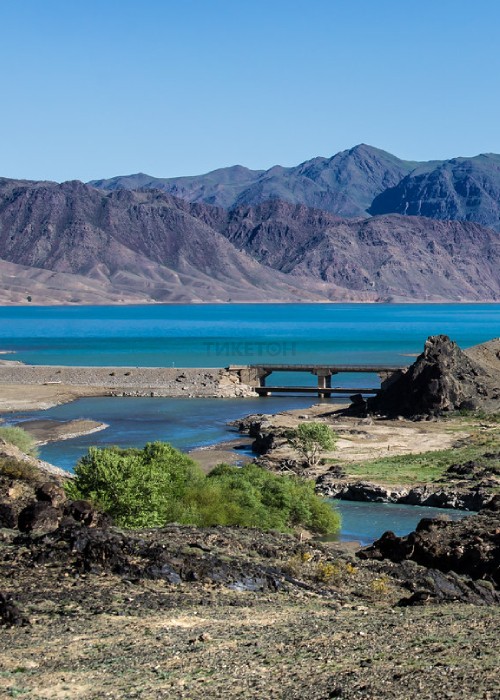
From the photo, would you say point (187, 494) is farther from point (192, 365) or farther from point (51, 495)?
point (192, 365)

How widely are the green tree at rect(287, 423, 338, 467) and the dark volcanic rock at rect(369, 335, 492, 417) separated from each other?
680 inches

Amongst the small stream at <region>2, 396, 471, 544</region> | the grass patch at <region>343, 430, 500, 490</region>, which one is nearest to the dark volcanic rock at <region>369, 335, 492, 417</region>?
the small stream at <region>2, 396, 471, 544</region>

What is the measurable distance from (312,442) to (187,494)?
69.3ft

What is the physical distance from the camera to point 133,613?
20719 mm

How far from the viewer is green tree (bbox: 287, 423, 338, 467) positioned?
57.7 metres

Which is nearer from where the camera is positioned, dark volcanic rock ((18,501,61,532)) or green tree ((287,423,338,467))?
dark volcanic rock ((18,501,61,532))

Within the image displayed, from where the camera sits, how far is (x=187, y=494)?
3794cm

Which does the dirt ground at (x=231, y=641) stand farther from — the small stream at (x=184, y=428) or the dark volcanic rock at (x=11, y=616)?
the small stream at (x=184, y=428)

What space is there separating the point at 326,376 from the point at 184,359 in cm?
4275

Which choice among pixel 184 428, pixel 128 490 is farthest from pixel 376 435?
pixel 128 490

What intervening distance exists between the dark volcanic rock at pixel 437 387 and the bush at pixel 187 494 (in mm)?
31036

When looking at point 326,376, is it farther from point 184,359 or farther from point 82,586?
point 82,586

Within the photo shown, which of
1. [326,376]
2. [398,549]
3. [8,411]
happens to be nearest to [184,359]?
[326,376]

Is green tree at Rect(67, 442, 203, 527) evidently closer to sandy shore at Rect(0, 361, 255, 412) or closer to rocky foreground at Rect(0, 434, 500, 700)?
rocky foreground at Rect(0, 434, 500, 700)
